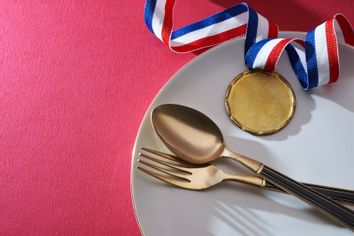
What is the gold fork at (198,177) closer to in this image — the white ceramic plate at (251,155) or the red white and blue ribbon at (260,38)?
the white ceramic plate at (251,155)

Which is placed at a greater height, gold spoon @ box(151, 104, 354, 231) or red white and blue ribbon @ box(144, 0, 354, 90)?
red white and blue ribbon @ box(144, 0, 354, 90)

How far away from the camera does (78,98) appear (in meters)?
0.49

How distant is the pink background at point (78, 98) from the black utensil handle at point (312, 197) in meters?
0.15

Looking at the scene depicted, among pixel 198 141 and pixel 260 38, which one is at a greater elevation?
pixel 260 38

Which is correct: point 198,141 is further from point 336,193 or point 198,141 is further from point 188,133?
point 336,193

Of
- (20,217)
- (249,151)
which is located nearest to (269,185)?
(249,151)

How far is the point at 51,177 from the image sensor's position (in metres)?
0.47

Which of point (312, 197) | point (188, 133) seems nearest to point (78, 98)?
point (188, 133)

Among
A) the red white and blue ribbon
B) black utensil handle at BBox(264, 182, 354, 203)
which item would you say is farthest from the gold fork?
the red white and blue ribbon

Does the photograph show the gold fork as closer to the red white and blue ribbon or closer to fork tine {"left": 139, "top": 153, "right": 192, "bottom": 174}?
fork tine {"left": 139, "top": 153, "right": 192, "bottom": 174}

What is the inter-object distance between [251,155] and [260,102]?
0.05 m

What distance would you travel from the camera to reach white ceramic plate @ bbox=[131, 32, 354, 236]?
1.37ft

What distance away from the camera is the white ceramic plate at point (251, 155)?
42cm

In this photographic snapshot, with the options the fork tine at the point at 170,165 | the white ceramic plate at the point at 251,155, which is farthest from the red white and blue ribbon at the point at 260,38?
the fork tine at the point at 170,165
